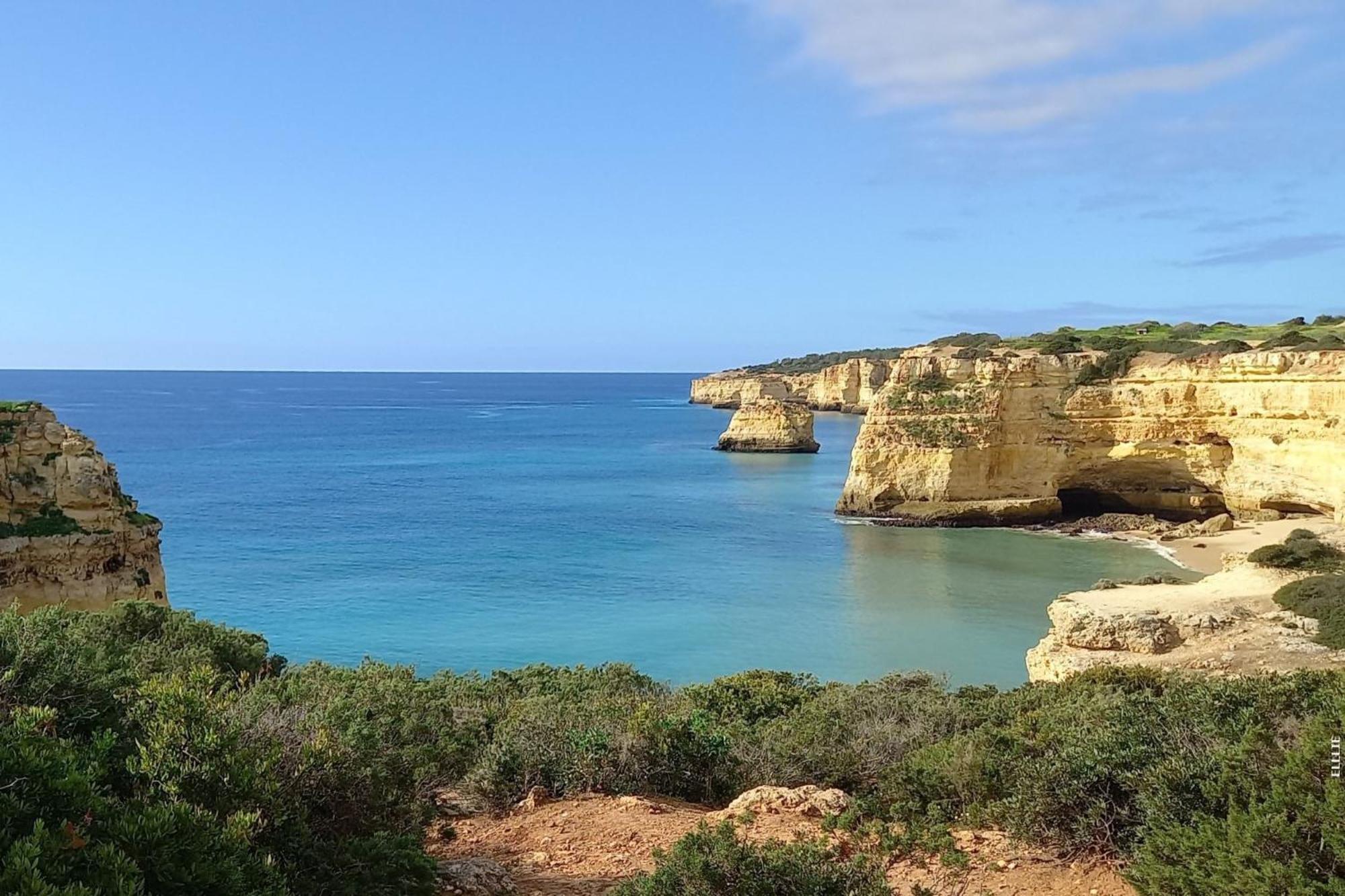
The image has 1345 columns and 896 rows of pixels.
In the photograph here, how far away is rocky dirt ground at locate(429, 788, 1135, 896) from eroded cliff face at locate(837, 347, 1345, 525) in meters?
35.1

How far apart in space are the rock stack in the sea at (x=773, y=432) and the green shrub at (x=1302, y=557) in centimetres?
5530

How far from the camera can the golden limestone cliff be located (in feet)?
58.8

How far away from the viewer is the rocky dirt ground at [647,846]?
617 centimetres

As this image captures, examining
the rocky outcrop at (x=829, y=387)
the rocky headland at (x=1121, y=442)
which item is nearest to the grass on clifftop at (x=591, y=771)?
the rocky headland at (x=1121, y=442)

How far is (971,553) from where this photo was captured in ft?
117

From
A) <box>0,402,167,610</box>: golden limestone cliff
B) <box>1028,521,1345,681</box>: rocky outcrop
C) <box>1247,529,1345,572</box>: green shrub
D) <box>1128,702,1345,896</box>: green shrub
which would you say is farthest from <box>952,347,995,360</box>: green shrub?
<box>1128,702,1345,896</box>: green shrub

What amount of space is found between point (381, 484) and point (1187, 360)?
143ft

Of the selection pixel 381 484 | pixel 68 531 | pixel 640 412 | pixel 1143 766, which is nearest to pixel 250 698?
pixel 1143 766

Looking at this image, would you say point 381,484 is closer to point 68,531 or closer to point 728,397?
point 68,531

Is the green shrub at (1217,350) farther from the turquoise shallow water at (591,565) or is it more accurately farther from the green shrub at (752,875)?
the green shrub at (752,875)

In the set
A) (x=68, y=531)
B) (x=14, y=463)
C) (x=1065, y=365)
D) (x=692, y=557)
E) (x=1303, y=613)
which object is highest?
(x=1065, y=365)

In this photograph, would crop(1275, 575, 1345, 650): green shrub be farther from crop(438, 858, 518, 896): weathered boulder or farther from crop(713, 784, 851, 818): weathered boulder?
crop(438, 858, 518, 896): weathered boulder

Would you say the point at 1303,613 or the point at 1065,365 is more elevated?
the point at 1065,365

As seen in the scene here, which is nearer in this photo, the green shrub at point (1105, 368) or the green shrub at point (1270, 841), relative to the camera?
the green shrub at point (1270, 841)
